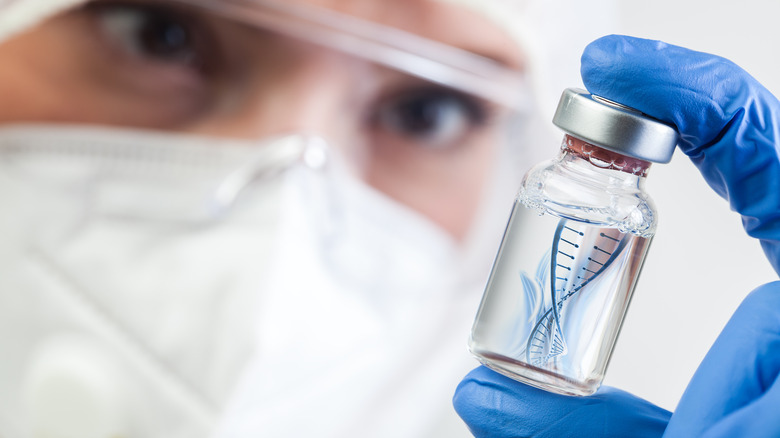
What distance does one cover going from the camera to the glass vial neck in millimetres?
759

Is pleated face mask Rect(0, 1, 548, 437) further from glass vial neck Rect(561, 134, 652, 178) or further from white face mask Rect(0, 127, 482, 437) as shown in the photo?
glass vial neck Rect(561, 134, 652, 178)

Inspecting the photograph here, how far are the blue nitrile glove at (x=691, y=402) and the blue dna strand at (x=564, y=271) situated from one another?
0.11 meters

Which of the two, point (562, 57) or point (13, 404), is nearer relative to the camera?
point (13, 404)

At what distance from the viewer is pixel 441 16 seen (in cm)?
148

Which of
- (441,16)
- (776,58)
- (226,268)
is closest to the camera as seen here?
(226,268)

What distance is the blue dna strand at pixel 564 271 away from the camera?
0.79 metres

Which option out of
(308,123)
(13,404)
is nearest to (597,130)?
(308,123)

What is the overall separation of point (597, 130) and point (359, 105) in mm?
952

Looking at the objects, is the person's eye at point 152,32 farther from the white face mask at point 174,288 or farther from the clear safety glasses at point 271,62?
the white face mask at point 174,288

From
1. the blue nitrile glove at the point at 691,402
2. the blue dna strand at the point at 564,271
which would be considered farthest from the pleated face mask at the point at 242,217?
the blue dna strand at the point at 564,271

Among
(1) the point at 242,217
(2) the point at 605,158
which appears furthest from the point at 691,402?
(1) the point at 242,217

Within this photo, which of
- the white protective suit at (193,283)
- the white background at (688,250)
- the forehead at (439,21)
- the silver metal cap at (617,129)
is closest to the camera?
the silver metal cap at (617,129)

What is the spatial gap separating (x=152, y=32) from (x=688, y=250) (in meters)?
1.38

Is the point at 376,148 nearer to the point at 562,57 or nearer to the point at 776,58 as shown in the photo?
the point at 562,57
